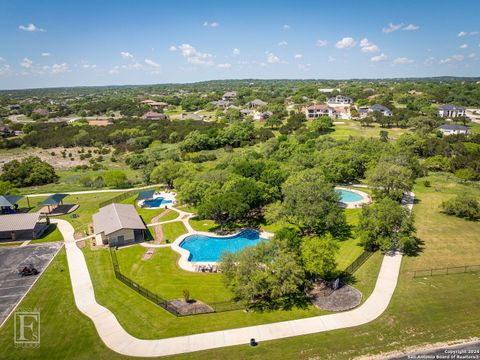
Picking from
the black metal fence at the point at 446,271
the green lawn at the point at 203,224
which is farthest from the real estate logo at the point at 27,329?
the black metal fence at the point at 446,271

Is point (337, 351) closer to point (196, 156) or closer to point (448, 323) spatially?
point (448, 323)

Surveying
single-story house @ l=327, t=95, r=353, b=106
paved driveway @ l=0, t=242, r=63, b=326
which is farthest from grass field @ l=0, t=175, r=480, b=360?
single-story house @ l=327, t=95, r=353, b=106

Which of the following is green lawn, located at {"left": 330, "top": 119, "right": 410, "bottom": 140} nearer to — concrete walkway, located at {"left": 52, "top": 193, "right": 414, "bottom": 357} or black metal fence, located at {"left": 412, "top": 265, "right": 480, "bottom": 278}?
black metal fence, located at {"left": 412, "top": 265, "right": 480, "bottom": 278}

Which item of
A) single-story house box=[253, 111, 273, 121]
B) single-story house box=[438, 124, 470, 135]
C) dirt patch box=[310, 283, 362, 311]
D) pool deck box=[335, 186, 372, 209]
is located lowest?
dirt patch box=[310, 283, 362, 311]

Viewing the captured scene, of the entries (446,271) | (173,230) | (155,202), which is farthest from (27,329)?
(446,271)

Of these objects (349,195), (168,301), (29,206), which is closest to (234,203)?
(168,301)

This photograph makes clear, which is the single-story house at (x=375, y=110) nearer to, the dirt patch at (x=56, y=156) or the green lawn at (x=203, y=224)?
the green lawn at (x=203, y=224)
